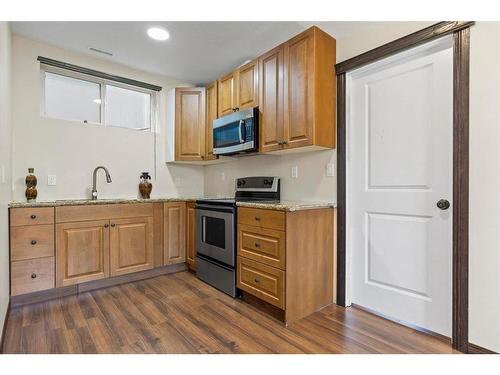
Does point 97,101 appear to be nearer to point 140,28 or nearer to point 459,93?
point 140,28

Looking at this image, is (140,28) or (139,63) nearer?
(140,28)

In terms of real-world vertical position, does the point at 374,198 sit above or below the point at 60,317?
above

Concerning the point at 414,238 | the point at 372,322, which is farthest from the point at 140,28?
the point at 372,322

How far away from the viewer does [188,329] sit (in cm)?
188

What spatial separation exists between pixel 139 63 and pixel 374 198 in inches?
112

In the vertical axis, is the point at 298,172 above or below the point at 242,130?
below

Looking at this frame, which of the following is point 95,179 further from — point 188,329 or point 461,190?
point 461,190

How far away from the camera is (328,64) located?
7.34 feet

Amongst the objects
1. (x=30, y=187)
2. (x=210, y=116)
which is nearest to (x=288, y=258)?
(x=210, y=116)

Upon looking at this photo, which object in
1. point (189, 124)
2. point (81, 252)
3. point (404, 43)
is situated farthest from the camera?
point (189, 124)

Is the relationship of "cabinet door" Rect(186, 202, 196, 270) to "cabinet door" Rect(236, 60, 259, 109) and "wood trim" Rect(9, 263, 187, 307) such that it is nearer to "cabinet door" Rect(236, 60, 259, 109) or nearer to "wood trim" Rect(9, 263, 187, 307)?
"wood trim" Rect(9, 263, 187, 307)

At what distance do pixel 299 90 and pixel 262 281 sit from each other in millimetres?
1569

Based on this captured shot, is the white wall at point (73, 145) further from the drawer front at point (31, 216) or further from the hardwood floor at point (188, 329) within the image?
the hardwood floor at point (188, 329)
